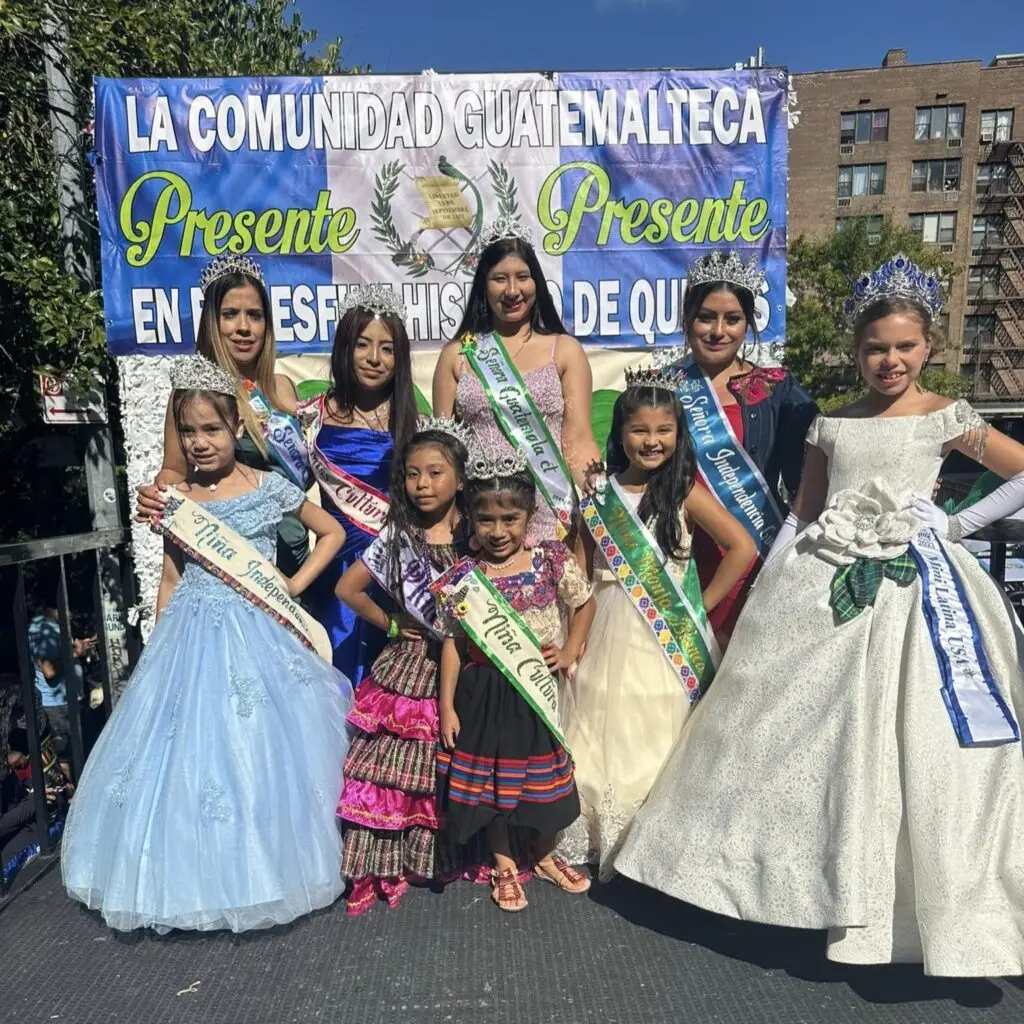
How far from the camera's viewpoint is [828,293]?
47.6 feet

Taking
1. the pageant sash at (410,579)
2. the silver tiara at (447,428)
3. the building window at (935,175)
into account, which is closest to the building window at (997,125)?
the building window at (935,175)

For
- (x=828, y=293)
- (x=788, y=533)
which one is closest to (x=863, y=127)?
(x=828, y=293)

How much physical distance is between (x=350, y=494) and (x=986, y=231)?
3232 cm

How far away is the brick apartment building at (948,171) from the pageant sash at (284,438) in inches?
1128

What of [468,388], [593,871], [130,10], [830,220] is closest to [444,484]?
[468,388]

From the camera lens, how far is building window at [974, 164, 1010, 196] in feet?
89.5

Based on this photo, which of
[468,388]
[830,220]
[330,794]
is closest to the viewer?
[330,794]

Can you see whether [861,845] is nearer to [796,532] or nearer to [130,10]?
[796,532]

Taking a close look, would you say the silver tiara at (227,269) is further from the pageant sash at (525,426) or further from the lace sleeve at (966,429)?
the lace sleeve at (966,429)

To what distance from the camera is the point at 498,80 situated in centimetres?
382

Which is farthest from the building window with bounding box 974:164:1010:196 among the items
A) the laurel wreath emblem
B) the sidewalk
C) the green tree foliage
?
the sidewalk

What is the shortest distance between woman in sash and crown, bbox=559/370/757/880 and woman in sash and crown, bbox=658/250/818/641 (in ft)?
0.61

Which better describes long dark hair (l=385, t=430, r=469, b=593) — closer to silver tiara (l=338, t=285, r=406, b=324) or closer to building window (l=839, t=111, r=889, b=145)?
silver tiara (l=338, t=285, r=406, b=324)

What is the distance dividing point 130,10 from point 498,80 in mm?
1899
